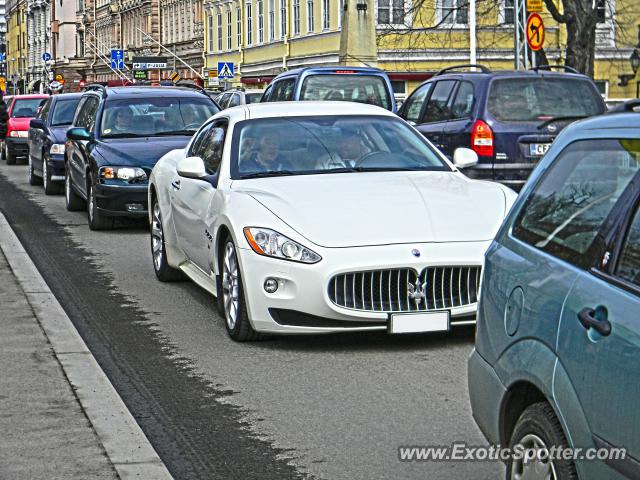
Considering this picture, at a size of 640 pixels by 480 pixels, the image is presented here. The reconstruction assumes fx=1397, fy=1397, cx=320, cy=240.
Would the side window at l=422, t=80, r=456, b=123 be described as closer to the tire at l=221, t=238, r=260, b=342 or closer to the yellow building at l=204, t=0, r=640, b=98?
the tire at l=221, t=238, r=260, b=342

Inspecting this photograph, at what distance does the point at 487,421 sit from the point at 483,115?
11.8 meters

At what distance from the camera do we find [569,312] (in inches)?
167

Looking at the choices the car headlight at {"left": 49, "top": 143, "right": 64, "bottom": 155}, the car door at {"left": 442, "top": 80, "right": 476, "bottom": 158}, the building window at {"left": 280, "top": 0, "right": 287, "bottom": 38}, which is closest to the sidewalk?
the car door at {"left": 442, "top": 80, "right": 476, "bottom": 158}

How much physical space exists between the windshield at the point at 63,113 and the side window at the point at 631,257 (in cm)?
2109

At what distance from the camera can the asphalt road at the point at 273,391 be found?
19.7 feet

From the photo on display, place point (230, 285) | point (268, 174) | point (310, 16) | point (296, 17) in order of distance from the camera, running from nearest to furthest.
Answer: point (230, 285)
point (268, 174)
point (310, 16)
point (296, 17)

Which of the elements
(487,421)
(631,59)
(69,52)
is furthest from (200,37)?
(487,421)

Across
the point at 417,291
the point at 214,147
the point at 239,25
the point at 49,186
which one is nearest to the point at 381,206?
the point at 417,291

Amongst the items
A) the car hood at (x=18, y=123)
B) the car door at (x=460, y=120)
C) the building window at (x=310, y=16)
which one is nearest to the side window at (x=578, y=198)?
the car door at (x=460, y=120)

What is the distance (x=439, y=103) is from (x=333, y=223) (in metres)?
9.58

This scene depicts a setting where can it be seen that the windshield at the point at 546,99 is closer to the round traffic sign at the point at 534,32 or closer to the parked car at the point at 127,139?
the parked car at the point at 127,139

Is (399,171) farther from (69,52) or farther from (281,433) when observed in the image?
(69,52)

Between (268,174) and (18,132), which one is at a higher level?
(268,174)

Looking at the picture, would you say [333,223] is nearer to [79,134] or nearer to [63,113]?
[79,134]
